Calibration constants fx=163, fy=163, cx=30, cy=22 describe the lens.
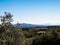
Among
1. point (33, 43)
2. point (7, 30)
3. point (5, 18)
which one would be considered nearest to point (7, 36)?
point (7, 30)

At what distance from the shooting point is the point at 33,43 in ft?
112

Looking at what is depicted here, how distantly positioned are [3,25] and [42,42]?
626 inches

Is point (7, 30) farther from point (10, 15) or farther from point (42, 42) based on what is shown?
point (42, 42)

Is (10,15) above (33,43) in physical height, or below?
above

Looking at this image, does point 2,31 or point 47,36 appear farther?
point 47,36

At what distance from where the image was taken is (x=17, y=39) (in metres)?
19.6

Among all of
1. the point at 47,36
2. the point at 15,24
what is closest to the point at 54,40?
the point at 47,36

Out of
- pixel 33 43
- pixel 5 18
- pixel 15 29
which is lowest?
pixel 33 43

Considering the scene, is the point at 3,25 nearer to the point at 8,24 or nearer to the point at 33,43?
the point at 8,24

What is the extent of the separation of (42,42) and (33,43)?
1.89 meters

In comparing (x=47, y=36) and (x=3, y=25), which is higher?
(x=3, y=25)

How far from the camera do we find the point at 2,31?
1947 centimetres

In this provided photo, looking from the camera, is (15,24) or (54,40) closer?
(15,24)

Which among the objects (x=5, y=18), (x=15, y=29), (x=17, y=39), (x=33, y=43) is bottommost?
(x=33, y=43)
